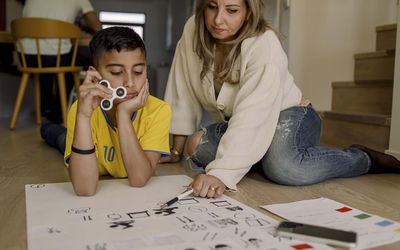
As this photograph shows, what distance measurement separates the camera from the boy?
97 cm

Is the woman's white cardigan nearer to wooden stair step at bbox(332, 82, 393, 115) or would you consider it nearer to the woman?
the woman

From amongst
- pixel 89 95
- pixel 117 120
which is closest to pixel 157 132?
pixel 117 120

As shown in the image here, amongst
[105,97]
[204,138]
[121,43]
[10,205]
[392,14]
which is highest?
[392,14]

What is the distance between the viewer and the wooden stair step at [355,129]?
1.90 meters

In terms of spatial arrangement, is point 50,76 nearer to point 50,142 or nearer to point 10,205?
point 50,142

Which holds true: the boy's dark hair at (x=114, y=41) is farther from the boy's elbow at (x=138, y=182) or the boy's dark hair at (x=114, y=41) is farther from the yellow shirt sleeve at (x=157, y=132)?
the boy's elbow at (x=138, y=182)

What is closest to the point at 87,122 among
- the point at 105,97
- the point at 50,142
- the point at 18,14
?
the point at 105,97

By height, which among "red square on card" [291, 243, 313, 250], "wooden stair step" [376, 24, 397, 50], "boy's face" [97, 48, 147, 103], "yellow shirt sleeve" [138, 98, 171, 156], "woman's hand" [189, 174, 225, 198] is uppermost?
"wooden stair step" [376, 24, 397, 50]

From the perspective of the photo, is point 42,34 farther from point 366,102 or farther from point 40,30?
point 366,102

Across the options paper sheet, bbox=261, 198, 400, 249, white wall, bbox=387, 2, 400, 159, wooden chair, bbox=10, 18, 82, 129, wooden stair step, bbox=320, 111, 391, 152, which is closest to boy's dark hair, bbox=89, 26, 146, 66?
paper sheet, bbox=261, 198, 400, 249

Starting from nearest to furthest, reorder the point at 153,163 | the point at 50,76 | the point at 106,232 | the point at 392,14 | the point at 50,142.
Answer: the point at 106,232, the point at 153,163, the point at 50,142, the point at 392,14, the point at 50,76

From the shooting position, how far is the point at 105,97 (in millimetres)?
964

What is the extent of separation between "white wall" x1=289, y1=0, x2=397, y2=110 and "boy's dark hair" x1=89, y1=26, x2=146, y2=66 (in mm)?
1499

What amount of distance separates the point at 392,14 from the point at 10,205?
227 centimetres
